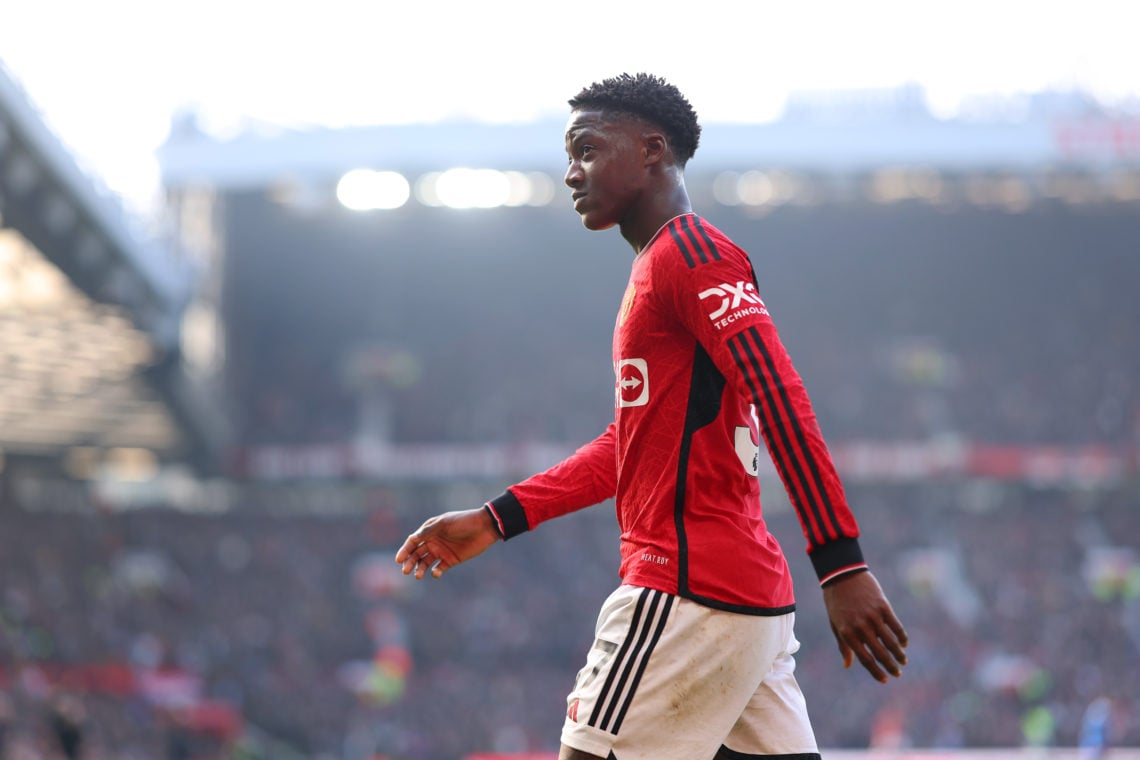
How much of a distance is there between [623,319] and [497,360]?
33088 mm

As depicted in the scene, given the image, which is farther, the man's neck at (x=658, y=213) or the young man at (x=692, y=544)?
the man's neck at (x=658, y=213)

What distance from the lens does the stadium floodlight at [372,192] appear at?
3338cm

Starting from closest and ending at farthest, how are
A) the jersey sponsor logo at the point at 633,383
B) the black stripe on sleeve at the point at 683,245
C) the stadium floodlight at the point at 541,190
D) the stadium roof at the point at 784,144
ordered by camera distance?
1. the black stripe on sleeve at the point at 683,245
2. the jersey sponsor logo at the point at 633,383
3. the stadium roof at the point at 784,144
4. the stadium floodlight at the point at 541,190

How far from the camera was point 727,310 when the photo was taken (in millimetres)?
2719

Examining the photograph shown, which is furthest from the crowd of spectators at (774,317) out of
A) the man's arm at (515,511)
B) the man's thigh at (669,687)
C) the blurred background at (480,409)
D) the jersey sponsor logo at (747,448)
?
the man's thigh at (669,687)

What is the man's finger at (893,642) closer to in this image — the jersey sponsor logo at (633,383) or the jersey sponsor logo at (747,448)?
the jersey sponsor logo at (747,448)

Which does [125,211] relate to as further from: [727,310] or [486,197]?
[727,310]

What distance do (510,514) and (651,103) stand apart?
1.14 meters

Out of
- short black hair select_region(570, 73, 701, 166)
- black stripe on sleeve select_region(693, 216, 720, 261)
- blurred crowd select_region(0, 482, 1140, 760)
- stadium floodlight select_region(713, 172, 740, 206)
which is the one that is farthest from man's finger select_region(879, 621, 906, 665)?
stadium floodlight select_region(713, 172, 740, 206)

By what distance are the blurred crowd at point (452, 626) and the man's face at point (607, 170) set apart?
12.3m

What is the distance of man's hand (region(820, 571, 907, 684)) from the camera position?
2.50 metres

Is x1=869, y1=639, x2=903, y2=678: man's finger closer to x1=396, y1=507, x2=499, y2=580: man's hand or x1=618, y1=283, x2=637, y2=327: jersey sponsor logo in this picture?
x1=618, y1=283, x2=637, y2=327: jersey sponsor logo

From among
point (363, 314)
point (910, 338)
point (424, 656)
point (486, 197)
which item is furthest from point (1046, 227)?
point (424, 656)

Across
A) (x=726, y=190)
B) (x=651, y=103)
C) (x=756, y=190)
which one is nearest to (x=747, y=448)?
(x=651, y=103)
